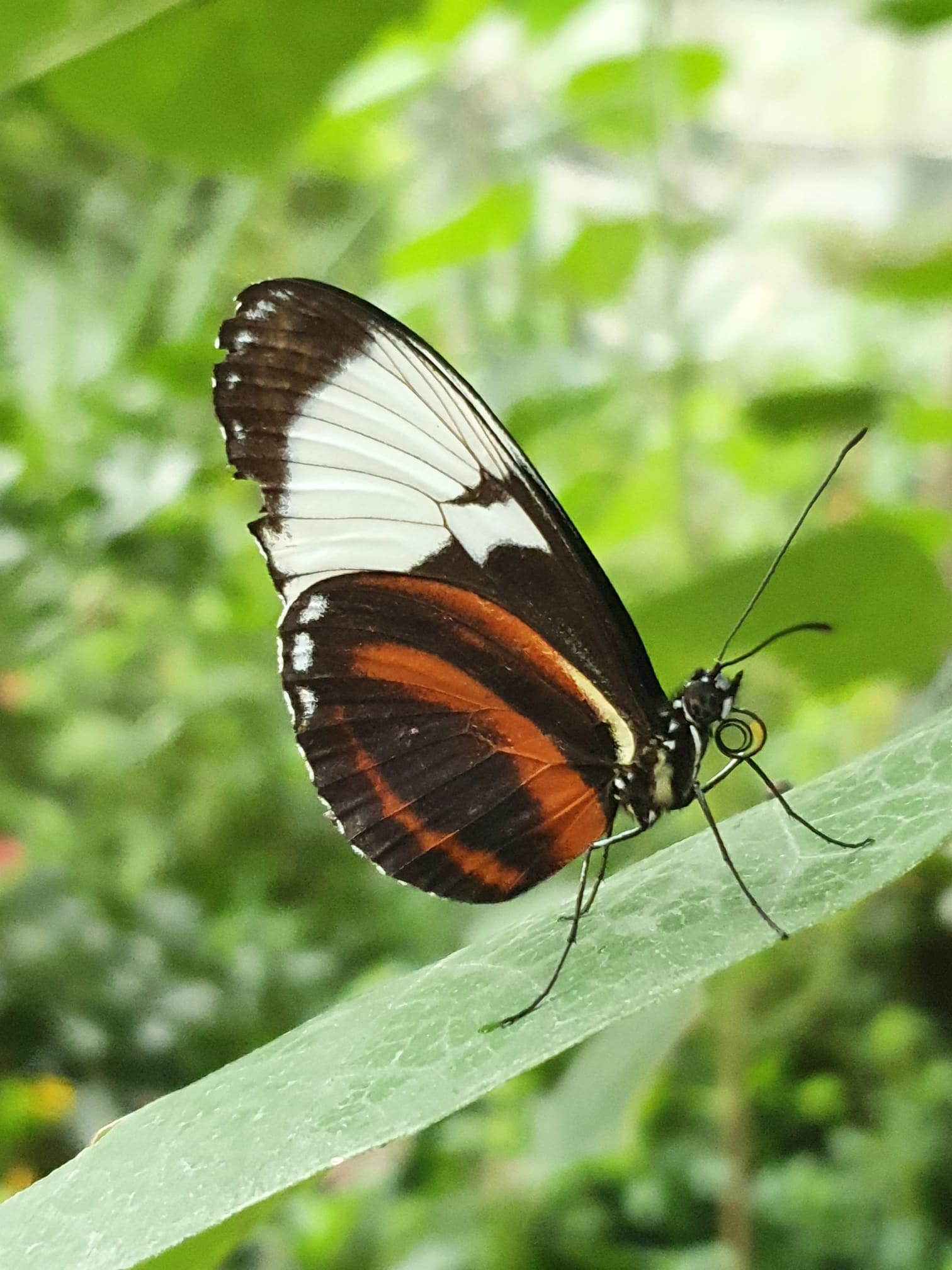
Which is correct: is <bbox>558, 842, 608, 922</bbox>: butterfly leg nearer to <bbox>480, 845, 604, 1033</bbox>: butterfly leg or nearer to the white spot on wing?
<bbox>480, 845, 604, 1033</bbox>: butterfly leg

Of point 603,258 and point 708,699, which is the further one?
point 603,258

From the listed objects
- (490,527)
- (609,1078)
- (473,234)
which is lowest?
(609,1078)

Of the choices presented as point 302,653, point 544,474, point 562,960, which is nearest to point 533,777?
point 302,653

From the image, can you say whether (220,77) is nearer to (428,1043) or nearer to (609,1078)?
(428,1043)

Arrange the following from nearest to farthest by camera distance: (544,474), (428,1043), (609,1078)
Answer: (428,1043) < (609,1078) < (544,474)

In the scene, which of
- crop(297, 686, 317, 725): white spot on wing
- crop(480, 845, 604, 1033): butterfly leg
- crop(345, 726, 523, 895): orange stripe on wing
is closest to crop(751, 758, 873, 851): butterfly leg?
crop(480, 845, 604, 1033): butterfly leg

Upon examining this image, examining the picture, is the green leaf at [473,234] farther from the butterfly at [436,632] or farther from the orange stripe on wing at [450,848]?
the orange stripe on wing at [450,848]
